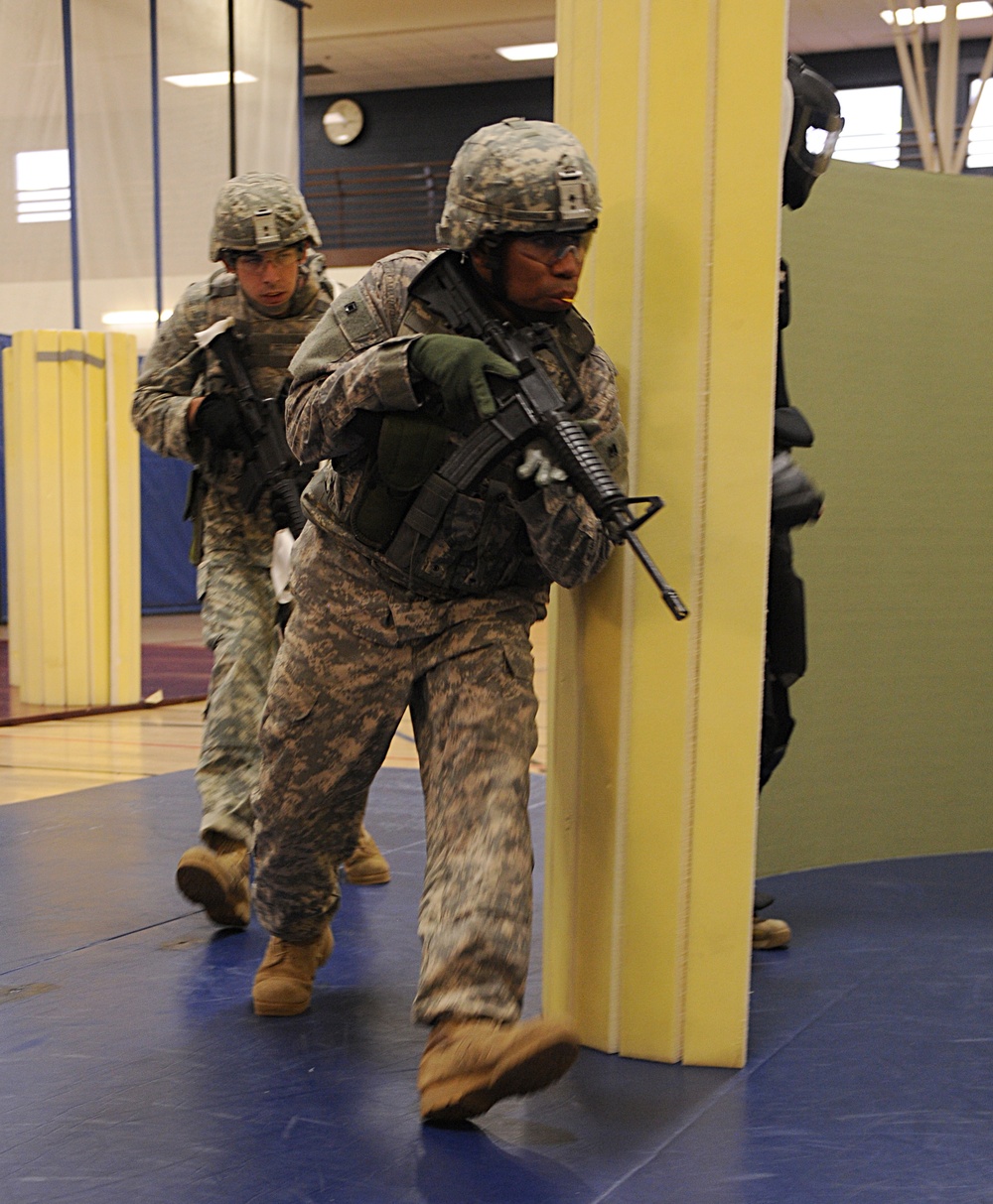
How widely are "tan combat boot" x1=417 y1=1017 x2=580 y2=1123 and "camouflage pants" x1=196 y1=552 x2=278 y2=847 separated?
1123 mm

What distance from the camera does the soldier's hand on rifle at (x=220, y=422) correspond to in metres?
3.03

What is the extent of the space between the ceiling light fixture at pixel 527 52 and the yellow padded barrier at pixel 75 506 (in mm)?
9212

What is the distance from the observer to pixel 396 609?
6.95 ft

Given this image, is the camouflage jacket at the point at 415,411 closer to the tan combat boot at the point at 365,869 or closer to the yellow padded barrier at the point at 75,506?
the tan combat boot at the point at 365,869

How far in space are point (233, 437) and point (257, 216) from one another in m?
0.46

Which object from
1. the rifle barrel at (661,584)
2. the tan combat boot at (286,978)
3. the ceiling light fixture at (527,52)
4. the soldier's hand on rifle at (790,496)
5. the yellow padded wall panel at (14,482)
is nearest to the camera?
the rifle barrel at (661,584)

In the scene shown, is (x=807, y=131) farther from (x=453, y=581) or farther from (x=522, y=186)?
(x=453, y=581)

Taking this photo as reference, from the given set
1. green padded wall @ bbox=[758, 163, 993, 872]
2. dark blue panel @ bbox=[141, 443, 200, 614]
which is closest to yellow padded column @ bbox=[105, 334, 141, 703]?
green padded wall @ bbox=[758, 163, 993, 872]

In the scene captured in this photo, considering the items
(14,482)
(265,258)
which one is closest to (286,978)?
(265,258)

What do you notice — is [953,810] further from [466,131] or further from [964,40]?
[466,131]

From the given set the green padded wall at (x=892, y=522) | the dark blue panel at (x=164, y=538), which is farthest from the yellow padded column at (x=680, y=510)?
the dark blue panel at (x=164, y=538)

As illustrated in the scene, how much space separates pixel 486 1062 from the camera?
71.6 inches

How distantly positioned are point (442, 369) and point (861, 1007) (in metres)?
1.30

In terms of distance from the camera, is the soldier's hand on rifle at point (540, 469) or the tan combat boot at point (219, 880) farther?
the tan combat boot at point (219, 880)
